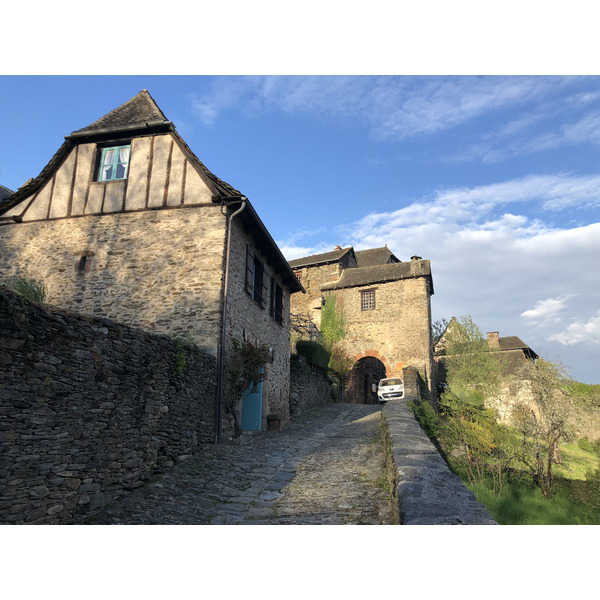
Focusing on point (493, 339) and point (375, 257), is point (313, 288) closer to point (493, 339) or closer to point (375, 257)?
point (375, 257)

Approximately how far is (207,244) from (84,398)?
5109 mm

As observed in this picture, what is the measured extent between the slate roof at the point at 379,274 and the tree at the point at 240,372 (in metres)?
14.0

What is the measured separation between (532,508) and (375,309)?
14827 millimetres

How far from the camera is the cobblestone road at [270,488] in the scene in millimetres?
5016

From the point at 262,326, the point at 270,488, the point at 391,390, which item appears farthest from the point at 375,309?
the point at 270,488

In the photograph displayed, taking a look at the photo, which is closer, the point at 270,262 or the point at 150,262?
the point at 150,262

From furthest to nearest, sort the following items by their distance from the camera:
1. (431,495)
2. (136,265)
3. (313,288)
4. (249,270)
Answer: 1. (313,288)
2. (249,270)
3. (136,265)
4. (431,495)

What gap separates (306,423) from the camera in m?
13.2

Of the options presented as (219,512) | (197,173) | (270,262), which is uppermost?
(197,173)

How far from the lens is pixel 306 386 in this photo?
637 inches

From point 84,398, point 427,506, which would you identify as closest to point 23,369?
point 84,398

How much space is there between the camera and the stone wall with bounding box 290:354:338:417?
14861mm

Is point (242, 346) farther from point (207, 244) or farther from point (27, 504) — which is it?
point (27, 504)

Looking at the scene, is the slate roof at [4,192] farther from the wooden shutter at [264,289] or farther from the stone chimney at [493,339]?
the stone chimney at [493,339]
